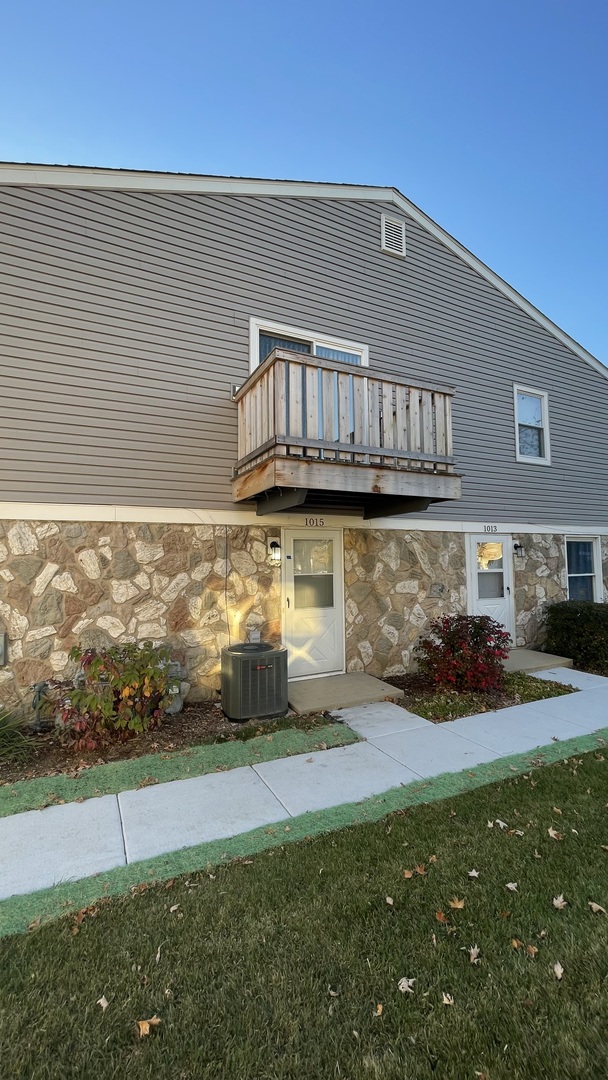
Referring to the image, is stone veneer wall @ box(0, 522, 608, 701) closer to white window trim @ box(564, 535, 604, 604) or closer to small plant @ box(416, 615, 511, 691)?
small plant @ box(416, 615, 511, 691)

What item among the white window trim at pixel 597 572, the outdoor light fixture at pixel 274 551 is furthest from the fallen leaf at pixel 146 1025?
the white window trim at pixel 597 572

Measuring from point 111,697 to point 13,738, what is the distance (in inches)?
41.9

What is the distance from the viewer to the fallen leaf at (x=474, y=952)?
6.77 ft

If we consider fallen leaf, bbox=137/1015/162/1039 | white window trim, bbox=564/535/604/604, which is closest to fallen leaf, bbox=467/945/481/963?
fallen leaf, bbox=137/1015/162/1039

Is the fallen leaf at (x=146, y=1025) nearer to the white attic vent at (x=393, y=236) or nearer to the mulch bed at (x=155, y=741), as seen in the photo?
Result: the mulch bed at (x=155, y=741)

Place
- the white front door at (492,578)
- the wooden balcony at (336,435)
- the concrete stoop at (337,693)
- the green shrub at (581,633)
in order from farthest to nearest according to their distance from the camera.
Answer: the white front door at (492,578) < the green shrub at (581,633) < the concrete stoop at (337,693) < the wooden balcony at (336,435)

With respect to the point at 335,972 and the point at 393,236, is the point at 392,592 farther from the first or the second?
the point at 393,236

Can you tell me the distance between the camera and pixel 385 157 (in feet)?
31.6

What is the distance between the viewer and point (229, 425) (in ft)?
19.7

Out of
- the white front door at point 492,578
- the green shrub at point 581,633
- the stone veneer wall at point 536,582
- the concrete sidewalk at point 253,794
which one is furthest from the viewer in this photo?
the stone veneer wall at point 536,582

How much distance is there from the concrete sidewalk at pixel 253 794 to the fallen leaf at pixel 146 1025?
1.10 meters

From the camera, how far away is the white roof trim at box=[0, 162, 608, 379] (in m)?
5.23

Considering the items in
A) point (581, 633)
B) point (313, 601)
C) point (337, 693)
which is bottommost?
point (337, 693)

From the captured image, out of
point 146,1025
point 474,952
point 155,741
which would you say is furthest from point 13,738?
point 474,952
